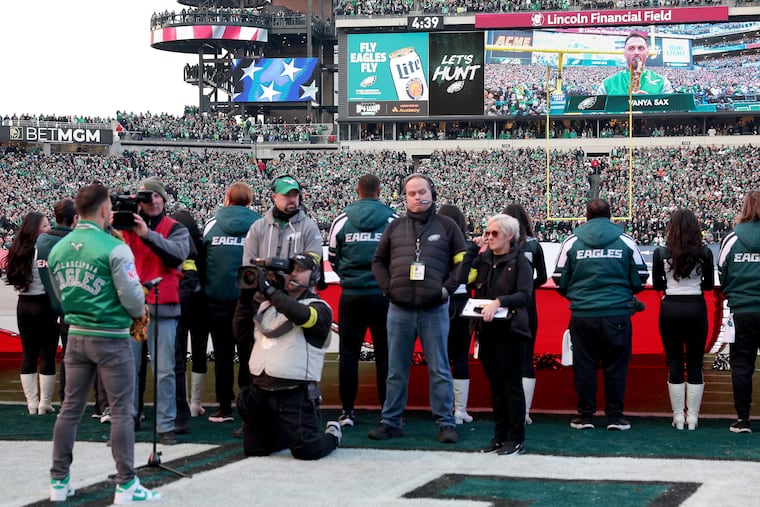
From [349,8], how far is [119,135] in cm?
1277

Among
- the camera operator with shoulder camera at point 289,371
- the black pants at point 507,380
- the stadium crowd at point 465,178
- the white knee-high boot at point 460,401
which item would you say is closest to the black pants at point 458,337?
the white knee-high boot at point 460,401

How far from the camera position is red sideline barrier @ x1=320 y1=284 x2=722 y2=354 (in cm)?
928

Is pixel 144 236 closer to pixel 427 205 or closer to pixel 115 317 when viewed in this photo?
pixel 115 317

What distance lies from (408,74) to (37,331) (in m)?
42.2

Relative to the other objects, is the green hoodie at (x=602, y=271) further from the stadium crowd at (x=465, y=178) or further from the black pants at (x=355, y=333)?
the stadium crowd at (x=465, y=178)

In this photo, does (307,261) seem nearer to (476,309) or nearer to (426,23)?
(476,309)

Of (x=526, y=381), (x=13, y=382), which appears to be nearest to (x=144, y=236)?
(x=526, y=381)

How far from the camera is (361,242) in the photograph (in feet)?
25.3

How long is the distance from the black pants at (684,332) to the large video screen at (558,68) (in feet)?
136

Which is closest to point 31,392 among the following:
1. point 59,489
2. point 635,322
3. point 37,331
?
point 37,331

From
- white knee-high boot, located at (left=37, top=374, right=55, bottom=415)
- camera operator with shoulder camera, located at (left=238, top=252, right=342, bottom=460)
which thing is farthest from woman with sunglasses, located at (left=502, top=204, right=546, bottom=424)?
white knee-high boot, located at (left=37, top=374, right=55, bottom=415)

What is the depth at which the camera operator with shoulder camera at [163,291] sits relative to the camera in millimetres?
6879

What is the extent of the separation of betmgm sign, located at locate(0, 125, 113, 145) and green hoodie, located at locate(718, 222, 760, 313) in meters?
46.7

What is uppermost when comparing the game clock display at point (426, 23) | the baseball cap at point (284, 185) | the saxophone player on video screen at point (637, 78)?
the game clock display at point (426, 23)
